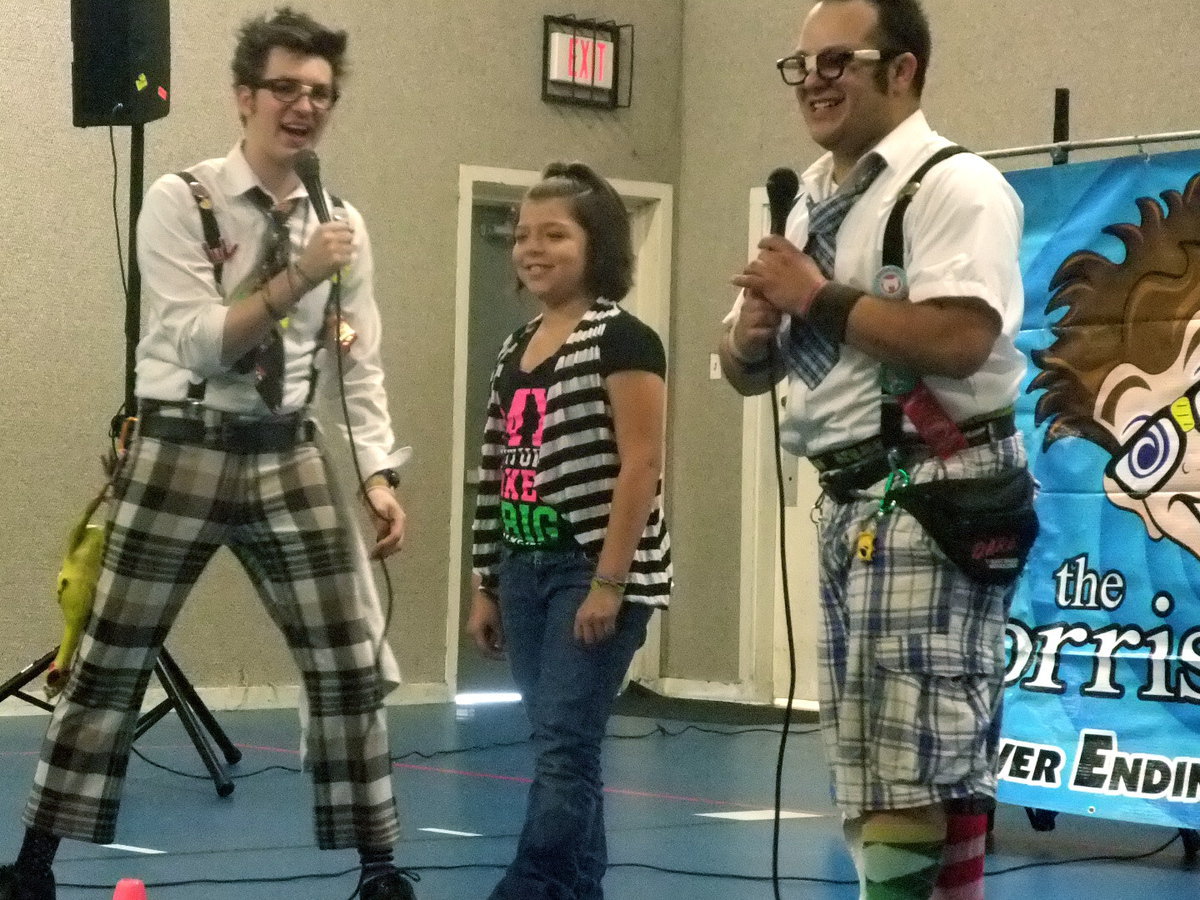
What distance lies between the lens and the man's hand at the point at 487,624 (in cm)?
329

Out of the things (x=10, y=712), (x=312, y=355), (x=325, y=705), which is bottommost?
(x=10, y=712)

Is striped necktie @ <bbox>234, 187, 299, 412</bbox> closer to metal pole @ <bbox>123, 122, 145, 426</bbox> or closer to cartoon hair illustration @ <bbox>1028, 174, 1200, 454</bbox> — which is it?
metal pole @ <bbox>123, 122, 145, 426</bbox>

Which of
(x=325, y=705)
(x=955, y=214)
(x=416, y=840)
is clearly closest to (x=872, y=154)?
(x=955, y=214)

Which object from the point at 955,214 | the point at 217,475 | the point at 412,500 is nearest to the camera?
the point at 955,214

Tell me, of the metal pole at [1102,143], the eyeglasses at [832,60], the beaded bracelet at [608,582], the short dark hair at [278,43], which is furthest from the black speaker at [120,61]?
the eyeglasses at [832,60]

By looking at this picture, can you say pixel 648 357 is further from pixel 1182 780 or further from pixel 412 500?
pixel 412 500

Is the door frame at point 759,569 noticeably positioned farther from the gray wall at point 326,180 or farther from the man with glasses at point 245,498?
the man with glasses at point 245,498

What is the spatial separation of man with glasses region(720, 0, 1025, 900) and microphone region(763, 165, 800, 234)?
7 centimetres

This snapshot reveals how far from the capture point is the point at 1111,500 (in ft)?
14.0

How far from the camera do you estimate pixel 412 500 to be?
7.48 m

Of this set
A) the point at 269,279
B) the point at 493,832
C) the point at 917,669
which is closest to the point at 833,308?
the point at 917,669

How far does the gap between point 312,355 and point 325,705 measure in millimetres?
632

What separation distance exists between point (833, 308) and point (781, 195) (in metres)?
0.31

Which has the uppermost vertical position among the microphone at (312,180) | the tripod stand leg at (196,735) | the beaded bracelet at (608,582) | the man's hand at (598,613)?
the microphone at (312,180)
